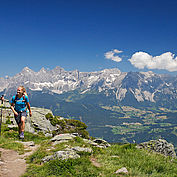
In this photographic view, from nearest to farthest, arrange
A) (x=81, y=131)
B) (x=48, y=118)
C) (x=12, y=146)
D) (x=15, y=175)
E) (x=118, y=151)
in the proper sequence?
Result: (x=15, y=175) < (x=118, y=151) < (x=12, y=146) < (x=48, y=118) < (x=81, y=131)

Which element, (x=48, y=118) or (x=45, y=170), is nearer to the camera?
(x=45, y=170)

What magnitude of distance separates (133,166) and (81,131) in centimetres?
2946

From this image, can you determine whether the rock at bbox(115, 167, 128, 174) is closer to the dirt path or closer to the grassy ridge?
the grassy ridge

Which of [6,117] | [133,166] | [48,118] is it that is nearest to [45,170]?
[133,166]

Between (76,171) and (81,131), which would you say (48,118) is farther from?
(76,171)

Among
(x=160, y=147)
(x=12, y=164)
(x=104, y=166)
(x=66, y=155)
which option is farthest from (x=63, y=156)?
(x=160, y=147)

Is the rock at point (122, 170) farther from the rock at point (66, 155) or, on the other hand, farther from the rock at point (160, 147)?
the rock at point (160, 147)

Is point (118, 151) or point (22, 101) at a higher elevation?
point (22, 101)

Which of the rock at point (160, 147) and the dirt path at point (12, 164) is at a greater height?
the dirt path at point (12, 164)

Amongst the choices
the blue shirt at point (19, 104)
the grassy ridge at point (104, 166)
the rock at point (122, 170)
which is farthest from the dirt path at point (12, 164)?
the rock at point (122, 170)

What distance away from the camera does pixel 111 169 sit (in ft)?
25.2

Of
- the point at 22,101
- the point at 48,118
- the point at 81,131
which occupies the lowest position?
the point at 81,131

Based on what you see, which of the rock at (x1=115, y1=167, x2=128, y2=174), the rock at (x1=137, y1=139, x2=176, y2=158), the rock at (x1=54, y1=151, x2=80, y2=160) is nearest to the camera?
the rock at (x1=115, y1=167, x2=128, y2=174)

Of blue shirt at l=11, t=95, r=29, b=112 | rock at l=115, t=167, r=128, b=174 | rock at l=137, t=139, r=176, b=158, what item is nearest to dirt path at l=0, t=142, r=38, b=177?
blue shirt at l=11, t=95, r=29, b=112
